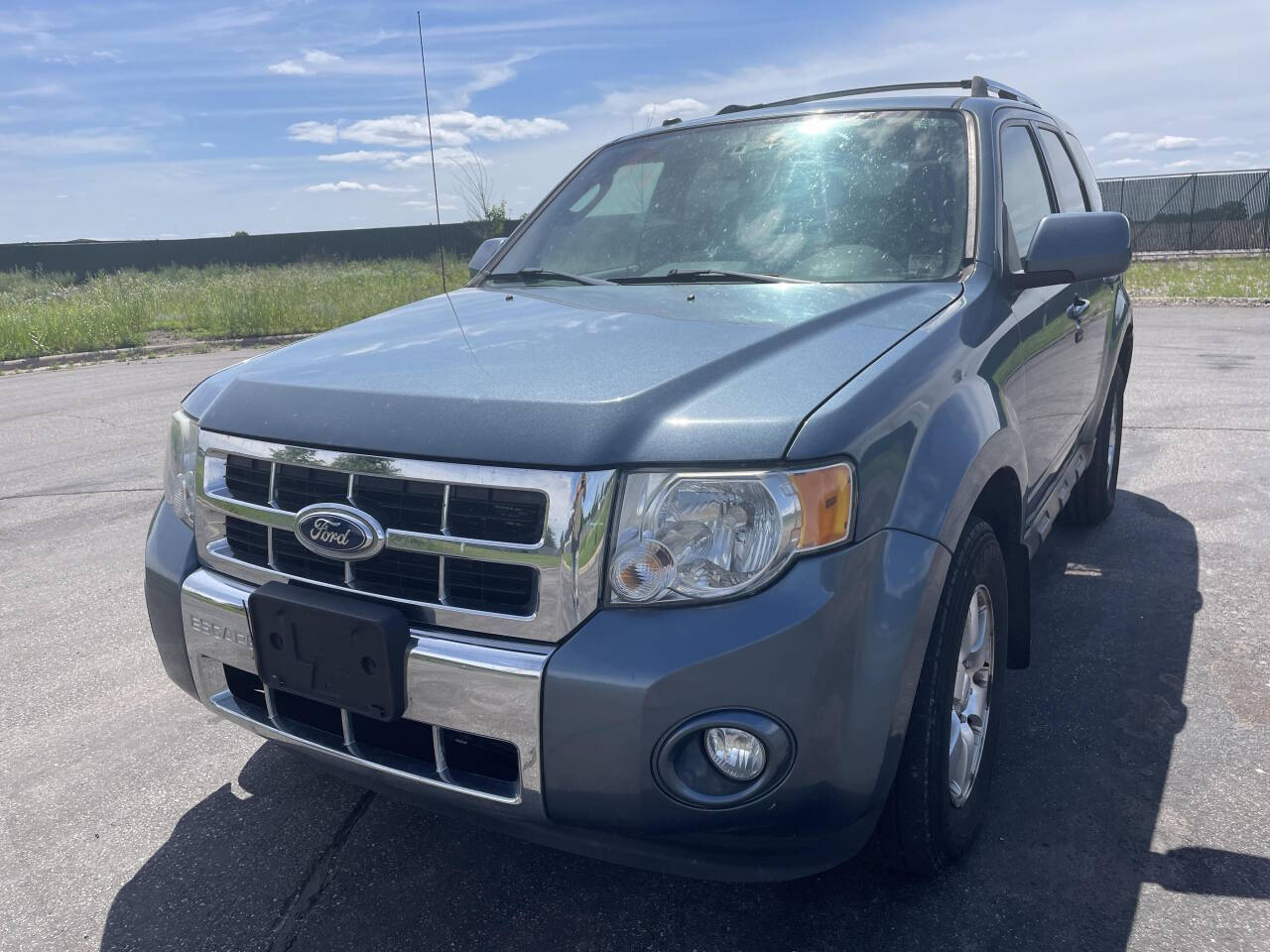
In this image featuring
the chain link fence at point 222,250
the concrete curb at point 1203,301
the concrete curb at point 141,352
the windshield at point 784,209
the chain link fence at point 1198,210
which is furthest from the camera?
the chain link fence at point 222,250

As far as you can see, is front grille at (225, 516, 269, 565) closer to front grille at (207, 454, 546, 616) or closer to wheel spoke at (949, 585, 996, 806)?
front grille at (207, 454, 546, 616)

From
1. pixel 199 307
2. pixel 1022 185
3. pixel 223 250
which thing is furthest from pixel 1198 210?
pixel 223 250

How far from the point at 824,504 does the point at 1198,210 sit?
30813 mm

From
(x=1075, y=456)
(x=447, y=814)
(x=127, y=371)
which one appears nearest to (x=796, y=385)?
(x=447, y=814)

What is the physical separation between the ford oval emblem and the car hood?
0.13m

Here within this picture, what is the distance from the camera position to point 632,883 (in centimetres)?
245

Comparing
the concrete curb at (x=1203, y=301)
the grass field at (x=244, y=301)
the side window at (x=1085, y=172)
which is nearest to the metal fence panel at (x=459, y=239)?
the grass field at (x=244, y=301)

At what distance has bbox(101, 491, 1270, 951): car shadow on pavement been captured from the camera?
2.26 meters

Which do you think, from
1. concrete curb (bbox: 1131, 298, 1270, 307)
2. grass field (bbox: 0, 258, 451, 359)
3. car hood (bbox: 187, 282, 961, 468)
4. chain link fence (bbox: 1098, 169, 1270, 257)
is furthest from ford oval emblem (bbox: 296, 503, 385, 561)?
chain link fence (bbox: 1098, 169, 1270, 257)

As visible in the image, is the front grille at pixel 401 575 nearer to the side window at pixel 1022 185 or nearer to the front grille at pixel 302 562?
the front grille at pixel 302 562

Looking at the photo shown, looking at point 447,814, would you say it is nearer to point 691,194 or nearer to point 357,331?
point 357,331

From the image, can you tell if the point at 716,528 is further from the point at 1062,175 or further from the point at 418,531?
the point at 1062,175

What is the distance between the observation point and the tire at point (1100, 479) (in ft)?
15.8

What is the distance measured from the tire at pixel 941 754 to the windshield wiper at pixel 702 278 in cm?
94
